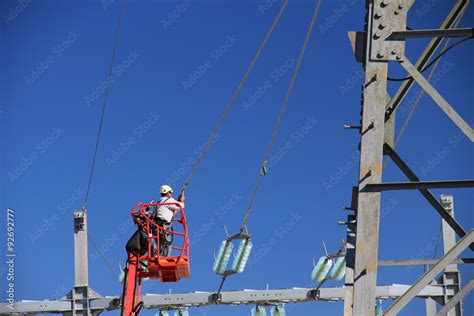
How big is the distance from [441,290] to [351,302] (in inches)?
695

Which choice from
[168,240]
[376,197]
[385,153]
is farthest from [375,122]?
[168,240]

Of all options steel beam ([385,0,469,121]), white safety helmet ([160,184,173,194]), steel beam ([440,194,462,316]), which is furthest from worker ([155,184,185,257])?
steel beam ([440,194,462,316])

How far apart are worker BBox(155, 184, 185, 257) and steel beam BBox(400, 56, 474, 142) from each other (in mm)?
7358

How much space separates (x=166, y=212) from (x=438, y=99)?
25.2ft

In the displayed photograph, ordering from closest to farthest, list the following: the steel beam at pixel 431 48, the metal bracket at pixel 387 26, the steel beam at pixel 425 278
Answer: the steel beam at pixel 425 278 < the metal bracket at pixel 387 26 < the steel beam at pixel 431 48

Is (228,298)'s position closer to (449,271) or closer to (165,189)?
(449,271)

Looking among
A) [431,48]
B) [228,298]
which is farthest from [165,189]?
[228,298]

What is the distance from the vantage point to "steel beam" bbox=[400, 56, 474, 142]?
1117cm

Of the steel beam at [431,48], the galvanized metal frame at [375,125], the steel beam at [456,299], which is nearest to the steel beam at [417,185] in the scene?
the galvanized metal frame at [375,125]

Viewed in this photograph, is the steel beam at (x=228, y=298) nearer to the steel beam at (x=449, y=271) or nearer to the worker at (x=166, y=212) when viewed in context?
the steel beam at (x=449, y=271)

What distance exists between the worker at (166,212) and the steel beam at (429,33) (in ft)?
24.2

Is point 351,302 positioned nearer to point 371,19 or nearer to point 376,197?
point 376,197

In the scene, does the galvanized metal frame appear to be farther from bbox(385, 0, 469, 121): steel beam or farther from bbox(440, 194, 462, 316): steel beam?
bbox(440, 194, 462, 316): steel beam

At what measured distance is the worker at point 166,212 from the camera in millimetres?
17828
